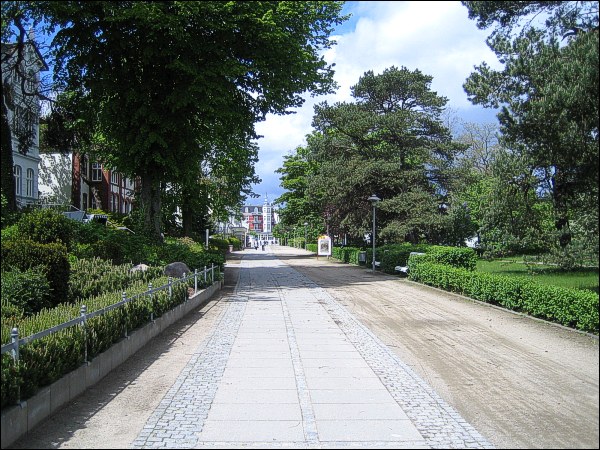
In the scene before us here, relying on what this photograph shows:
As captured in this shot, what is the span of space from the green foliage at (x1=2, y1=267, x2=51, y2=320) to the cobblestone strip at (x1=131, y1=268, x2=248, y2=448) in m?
2.68

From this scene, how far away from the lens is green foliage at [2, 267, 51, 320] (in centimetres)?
801

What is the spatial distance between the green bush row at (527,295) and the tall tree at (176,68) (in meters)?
9.92

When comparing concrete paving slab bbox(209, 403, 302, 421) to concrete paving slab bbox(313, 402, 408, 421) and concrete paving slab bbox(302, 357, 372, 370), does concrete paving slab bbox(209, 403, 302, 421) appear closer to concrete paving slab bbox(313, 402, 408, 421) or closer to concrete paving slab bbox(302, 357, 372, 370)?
concrete paving slab bbox(313, 402, 408, 421)

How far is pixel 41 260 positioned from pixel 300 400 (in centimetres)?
574

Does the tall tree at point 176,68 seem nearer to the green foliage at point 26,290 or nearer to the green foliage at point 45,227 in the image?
the green foliage at point 45,227

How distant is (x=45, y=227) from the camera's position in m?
11.8

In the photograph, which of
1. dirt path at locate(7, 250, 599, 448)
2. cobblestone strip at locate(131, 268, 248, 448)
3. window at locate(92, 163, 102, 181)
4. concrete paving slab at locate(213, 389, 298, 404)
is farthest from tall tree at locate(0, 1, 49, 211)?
A: window at locate(92, 163, 102, 181)

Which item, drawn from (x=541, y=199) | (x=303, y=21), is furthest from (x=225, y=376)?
(x=303, y=21)

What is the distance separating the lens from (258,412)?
18.5 ft

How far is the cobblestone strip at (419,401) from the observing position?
16.1 ft

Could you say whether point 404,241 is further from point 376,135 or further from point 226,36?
point 226,36

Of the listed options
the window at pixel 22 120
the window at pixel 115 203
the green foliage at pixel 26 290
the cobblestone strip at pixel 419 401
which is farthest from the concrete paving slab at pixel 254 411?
the window at pixel 115 203

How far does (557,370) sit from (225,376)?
4831 millimetres

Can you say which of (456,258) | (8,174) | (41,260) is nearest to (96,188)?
(8,174)
